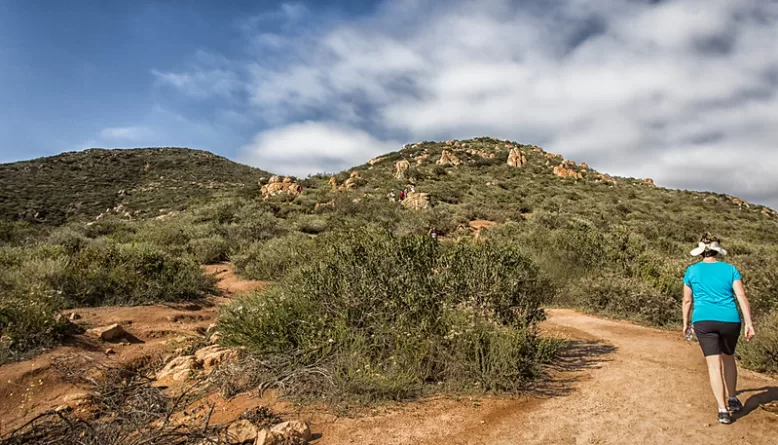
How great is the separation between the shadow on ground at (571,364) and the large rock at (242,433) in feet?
9.29

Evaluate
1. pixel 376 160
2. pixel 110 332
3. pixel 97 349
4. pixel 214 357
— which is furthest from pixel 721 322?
pixel 376 160

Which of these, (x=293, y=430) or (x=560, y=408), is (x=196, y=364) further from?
(x=560, y=408)

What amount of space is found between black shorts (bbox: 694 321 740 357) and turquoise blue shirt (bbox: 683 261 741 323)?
45mm

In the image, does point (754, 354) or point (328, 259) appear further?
point (328, 259)

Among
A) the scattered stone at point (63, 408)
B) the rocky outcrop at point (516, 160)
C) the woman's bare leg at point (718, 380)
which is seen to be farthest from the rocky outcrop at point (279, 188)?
the woman's bare leg at point (718, 380)

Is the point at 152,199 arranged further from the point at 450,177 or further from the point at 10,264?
the point at 10,264

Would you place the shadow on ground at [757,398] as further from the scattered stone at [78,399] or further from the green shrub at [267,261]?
the green shrub at [267,261]

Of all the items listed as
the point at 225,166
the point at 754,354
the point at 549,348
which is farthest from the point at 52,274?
the point at 225,166

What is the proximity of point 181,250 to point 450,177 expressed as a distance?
22.3 metres

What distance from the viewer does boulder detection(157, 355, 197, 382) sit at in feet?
15.8

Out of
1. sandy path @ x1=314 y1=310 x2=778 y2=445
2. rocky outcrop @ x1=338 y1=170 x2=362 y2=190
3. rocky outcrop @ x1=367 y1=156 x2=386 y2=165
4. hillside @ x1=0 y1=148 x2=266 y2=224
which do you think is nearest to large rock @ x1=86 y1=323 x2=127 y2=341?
sandy path @ x1=314 y1=310 x2=778 y2=445

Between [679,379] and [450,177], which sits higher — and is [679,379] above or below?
below

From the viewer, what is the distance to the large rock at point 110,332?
19.1ft

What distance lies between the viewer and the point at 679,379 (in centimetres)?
482
